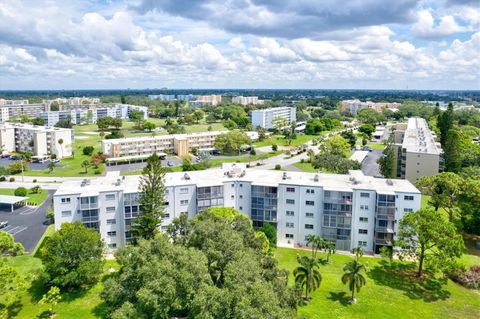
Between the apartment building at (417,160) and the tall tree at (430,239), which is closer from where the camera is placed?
the tall tree at (430,239)

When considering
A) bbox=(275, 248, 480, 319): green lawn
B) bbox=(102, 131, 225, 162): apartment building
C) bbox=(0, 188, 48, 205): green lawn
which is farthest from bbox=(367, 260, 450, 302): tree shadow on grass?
bbox=(102, 131, 225, 162): apartment building

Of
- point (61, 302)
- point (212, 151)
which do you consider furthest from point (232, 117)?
point (61, 302)

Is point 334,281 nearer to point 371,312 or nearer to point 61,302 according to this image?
point 371,312

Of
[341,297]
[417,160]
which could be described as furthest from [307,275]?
[417,160]

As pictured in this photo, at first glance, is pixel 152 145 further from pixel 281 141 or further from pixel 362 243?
pixel 362 243

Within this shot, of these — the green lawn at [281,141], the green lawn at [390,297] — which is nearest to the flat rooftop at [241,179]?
the green lawn at [390,297]

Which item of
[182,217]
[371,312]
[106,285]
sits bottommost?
[371,312]

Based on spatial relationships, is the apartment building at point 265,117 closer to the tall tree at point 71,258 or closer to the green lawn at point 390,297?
the green lawn at point 390,297
